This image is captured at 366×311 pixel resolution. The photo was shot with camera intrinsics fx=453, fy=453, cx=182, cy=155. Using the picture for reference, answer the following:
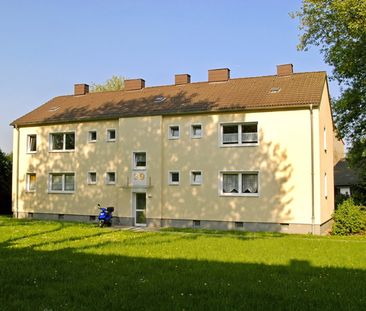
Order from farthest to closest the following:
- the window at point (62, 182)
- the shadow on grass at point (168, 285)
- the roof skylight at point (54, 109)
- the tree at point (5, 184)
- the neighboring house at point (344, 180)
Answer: the neighboring house at point (344, 180) → the tree at point (5, 184) → the roof skylight at point (54, 109) → the window at point (62, 182) → the shadow on grass at point (168, 285)

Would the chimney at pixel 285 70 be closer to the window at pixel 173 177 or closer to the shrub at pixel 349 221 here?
the window at pixel 173 177

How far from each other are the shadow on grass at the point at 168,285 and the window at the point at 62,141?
56.7 ft

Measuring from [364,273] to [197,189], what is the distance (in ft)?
47.6

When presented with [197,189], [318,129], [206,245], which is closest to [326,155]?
[318,129]

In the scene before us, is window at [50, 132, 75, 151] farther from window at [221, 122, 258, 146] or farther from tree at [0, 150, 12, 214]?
window at [221, 122, 258, 146]

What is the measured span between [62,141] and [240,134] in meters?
12.2

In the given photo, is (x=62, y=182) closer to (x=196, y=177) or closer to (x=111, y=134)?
(x=111, y=134)

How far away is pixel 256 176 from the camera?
23.8 metres

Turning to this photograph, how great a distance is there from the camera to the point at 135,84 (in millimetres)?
31828

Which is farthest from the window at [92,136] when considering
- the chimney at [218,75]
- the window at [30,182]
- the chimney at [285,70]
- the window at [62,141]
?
the chimney at [285,70]

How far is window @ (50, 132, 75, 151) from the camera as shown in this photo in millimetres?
29266

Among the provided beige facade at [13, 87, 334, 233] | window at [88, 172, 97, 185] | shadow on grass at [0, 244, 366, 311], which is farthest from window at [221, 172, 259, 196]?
shadow on grass at [0, 244, 366, 311]

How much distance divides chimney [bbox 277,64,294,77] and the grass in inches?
530

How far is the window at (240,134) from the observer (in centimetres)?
2398
